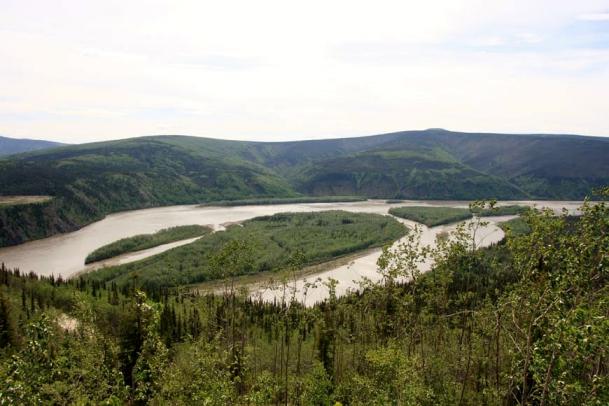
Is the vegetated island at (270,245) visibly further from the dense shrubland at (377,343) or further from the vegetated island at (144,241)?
the vegetated island at (144,241)

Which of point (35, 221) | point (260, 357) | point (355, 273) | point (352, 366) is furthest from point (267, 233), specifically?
point (352, 366)

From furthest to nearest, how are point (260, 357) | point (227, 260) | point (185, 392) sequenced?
point (260, 357) → point (227, 260) → point (185, 392)

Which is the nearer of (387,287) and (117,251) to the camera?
(387,287)

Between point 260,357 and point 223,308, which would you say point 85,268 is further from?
point 260,357

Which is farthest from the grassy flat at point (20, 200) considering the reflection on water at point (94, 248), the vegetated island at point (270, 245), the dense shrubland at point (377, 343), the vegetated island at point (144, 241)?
the dense shrubland at point (377, 343)

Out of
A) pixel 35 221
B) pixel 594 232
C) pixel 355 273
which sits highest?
pixel 594 232

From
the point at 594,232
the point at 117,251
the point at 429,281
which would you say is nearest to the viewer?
the point at 594,232
